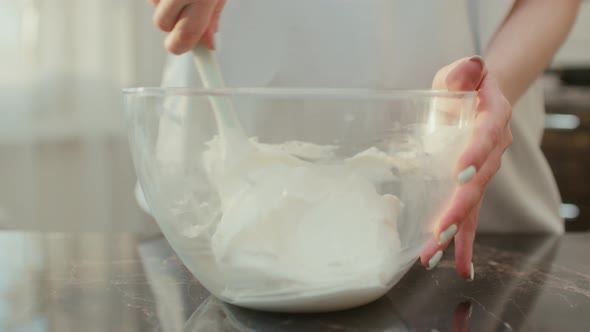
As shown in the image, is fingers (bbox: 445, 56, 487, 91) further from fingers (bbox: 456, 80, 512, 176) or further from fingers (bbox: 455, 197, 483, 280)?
fingers (bbox: 455, 197, 483, 280)

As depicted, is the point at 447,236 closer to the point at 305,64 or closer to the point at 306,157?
the point at 306,157

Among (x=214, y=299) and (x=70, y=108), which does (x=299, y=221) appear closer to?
(x=214, y=299)

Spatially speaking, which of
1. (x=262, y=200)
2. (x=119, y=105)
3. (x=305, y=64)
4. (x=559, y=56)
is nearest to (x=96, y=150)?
(x=119, y=105)

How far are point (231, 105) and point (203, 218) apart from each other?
10 cm

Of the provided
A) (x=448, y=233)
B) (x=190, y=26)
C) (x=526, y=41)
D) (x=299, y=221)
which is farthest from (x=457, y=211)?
(x=526, y=41)

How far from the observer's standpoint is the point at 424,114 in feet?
1.41

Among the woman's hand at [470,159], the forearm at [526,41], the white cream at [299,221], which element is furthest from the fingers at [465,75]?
the forearm at [526,41]

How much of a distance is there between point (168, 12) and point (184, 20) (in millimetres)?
13

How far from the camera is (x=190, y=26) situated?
1.54 feet

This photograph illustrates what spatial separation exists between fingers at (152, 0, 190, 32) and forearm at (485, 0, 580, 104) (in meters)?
0.41

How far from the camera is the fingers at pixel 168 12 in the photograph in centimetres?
46

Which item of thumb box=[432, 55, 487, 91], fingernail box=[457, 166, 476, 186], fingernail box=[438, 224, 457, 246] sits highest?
thumb box=[432, 55, 487, 91]

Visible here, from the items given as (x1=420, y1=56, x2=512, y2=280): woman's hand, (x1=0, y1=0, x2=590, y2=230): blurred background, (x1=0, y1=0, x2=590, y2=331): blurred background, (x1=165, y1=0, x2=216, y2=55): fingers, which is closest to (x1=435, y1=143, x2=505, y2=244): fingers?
(x1=420, y1=56, x2=512, y2=280): woman's hand

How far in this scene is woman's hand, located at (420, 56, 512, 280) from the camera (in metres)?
0.47
